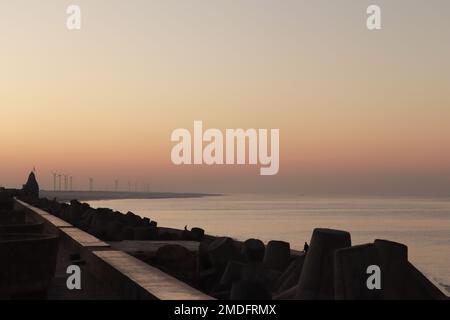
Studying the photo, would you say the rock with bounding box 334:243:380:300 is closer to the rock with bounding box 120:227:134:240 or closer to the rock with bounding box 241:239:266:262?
the rock with bounding box 241:239:266:262

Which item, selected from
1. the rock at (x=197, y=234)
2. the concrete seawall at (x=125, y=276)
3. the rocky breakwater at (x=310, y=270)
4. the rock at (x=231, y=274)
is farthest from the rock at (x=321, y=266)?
the rock at (x=197, y=234)

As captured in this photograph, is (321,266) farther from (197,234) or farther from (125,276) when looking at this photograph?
(197,234)

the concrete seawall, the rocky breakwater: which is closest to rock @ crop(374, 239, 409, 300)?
the rocky breakwater

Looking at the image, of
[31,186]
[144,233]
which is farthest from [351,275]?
[31,186]

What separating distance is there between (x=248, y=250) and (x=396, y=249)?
14.4 ft

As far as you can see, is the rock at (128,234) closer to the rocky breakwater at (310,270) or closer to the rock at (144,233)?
the rock at (144,233)

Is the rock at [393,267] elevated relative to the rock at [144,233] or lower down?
elevated

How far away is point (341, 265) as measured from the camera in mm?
8242

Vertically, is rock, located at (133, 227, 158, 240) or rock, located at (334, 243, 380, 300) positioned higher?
rock, located at (334, 243, 380, 300)

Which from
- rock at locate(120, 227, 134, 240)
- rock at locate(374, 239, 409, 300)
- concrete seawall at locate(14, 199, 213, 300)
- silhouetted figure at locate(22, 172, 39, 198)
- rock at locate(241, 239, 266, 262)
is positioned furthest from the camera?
silhouetted figure at locate(22, 172, 39, 198)
